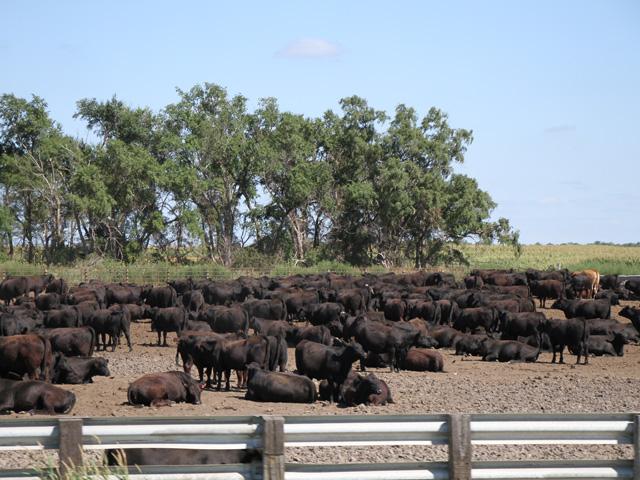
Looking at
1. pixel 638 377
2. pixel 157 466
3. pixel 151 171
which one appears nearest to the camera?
pixel 157 466

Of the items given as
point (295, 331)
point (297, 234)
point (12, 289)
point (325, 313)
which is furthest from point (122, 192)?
point (295, 331)

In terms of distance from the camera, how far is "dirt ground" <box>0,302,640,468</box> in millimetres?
12031

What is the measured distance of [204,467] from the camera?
702 centimetres

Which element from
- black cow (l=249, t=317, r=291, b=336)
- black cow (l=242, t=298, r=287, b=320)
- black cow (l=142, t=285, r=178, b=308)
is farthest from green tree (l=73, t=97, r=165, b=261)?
black cow (l=249, t=317, r=291, b=336)

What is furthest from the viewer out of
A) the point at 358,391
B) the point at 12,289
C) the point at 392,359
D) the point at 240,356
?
the point at 12,289

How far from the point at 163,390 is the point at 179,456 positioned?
7993 millimetres

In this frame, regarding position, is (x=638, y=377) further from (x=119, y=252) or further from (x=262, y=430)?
(x=119, y=252)

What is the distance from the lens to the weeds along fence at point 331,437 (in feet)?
22.6

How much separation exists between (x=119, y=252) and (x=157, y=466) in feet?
175

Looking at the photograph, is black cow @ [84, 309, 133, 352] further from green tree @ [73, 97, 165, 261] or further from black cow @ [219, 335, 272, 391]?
green tree @ [73, 97, 165, 261]

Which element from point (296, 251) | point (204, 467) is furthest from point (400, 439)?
point (296, 251)

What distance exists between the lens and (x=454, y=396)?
55.6ft

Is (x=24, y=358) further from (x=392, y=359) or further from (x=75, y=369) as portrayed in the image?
(x=392, y=359)

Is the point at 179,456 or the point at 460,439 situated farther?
the point at 179,456
